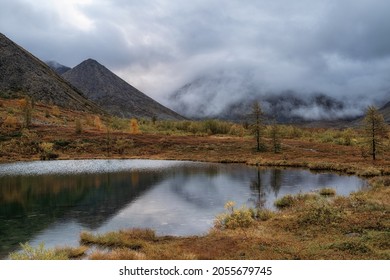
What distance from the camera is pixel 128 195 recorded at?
39.3 metres

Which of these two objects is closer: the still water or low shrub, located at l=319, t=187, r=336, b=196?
the still water

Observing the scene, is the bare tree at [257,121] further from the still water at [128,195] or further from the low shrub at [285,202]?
the low shrub at [285,202]

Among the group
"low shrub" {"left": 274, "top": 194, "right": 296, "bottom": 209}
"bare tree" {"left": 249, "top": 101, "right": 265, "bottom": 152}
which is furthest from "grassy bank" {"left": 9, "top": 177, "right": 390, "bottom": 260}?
"bare tree" {"left": 249, "top": 101, "right": 265, "bottom": 152}

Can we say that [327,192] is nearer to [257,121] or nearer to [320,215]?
[320,215]

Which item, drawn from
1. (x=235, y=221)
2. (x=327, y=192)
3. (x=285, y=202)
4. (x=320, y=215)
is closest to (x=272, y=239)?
(x=235, y=221)

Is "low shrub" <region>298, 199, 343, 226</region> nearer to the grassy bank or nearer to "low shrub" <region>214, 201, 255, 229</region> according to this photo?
the grassy bank

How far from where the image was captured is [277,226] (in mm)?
24453

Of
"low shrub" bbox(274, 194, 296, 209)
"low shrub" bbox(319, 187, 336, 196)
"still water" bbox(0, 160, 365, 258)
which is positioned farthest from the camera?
"low shrub" bbox(319, 187, 336, 196)

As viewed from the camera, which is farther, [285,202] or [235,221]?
[285,202]

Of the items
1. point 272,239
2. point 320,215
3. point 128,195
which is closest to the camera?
point 272,239

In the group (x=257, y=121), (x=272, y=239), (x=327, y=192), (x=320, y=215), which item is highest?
(x=257, y=121)

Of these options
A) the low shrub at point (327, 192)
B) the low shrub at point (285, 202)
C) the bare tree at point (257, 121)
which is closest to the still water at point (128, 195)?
the low shrub at point (285, 202)

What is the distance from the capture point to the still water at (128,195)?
88.0 ft

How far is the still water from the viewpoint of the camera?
26.8 metres
